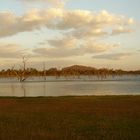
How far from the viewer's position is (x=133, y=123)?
58.5ft

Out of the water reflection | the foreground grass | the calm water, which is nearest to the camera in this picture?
the foreground grass

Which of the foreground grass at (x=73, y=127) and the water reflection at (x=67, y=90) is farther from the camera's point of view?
the water reflection at (x=67, y=90)

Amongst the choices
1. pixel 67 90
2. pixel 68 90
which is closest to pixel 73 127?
pixel 68 90

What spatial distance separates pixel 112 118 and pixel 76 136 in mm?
5985

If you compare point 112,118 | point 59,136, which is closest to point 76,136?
point 59,136

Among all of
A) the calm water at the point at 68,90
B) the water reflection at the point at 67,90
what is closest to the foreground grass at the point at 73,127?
the water reflection at the point at 67,90

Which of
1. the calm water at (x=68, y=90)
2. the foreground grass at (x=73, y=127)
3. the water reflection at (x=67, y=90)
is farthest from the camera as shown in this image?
the calm water at (x=68, y=90)

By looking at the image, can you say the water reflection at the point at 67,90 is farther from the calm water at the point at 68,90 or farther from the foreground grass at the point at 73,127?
the foreground grass at the point at 73,127

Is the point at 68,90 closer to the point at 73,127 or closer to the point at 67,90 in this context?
the point at 67,90

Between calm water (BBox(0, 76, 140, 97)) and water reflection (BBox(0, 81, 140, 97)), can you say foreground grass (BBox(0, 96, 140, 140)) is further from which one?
calm water (BBox(0, 76, 140, 97))

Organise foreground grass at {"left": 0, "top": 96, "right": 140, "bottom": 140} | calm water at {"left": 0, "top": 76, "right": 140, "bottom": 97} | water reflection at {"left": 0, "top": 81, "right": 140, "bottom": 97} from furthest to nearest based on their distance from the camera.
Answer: calm water at {"left": 0, "top": 76, "right": 140, "bottom": 97}
water reflection at {"left": 0, "top": 81, "right": 140, "bottom": 97}
foreground grass at {"left": 0, "top": 96, "right": 140, "bottom": 140}

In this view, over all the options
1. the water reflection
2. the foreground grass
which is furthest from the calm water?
the foreground grass

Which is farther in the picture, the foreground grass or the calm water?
the calm water

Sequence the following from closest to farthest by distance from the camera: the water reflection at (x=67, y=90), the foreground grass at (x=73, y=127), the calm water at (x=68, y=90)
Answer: the foreground grass at (x=73, y=127) < the water reflection at (x=67, y=90) < the calm water at (x=68, y=90)
